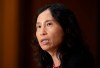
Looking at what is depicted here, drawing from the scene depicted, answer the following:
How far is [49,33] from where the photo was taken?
1.16 meters

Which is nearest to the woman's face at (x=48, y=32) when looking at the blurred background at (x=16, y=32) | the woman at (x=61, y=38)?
the woman at (x=61, y=38)

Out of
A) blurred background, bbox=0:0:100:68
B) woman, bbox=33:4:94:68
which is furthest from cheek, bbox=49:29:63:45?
blurred background, bbox=0:0:100:68

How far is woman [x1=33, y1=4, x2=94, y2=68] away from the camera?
116cm

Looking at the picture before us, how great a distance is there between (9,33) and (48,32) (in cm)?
148

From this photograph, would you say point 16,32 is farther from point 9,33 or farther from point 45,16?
point 45,16

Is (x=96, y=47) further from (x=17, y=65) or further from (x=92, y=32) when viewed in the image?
(x=17, y=65)

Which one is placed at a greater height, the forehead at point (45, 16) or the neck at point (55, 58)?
the forehead at point (45, 16)

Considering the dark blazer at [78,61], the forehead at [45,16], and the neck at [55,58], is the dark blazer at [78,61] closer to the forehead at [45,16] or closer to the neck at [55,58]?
the neck at [55,58]

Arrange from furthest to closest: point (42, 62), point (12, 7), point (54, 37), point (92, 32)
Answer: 1. point (92, 32)
2. point (12, 7)
3. point (42, 62)
4. point (54, 37)

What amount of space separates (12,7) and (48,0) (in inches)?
12.1

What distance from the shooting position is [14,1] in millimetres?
2611

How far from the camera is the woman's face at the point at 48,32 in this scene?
3.80 ft

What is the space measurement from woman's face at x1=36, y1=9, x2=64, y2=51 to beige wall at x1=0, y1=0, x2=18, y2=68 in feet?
4.68

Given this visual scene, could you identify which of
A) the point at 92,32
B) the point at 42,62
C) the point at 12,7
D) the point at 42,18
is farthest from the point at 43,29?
the point at 92,32
